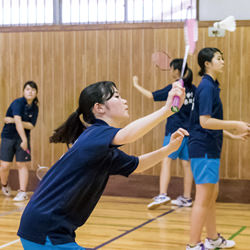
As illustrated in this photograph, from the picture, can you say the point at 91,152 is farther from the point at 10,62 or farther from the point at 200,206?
the point at 10,62

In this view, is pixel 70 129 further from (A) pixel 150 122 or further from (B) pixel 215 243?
(B) pixel 215 243

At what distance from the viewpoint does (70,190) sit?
209cm

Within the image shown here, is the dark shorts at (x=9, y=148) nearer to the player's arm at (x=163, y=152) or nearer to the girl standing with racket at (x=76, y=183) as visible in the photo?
the player's arm at (x=163, y=152)

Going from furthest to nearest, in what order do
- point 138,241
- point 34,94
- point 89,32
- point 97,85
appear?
point 89,32 → point 34,94 → point 138,241 → point 97,85

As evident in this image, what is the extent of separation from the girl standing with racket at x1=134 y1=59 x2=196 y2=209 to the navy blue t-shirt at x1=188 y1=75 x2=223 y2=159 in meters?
2.03

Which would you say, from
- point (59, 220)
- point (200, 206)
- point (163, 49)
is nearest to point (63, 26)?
point (163, 49)

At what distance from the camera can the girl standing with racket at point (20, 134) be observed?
256 inches

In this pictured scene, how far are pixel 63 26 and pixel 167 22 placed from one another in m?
1.41

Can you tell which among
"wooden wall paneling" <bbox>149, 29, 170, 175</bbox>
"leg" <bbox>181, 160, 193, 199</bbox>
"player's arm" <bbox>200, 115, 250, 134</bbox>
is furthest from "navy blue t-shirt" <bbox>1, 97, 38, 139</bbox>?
"player's arm" <bbox>200, 115, 250, 134</bbox>

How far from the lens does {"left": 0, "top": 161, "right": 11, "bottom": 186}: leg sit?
677 cm

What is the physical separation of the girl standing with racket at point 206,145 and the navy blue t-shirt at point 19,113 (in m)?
3.21

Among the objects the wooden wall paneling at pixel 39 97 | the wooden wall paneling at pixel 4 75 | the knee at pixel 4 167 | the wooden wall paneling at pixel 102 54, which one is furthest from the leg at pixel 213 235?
the wooden wall paneling at pixel 4 75

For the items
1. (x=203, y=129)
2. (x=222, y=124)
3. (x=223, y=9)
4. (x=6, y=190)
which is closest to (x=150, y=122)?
(x=222, y=124)

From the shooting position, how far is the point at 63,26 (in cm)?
705
